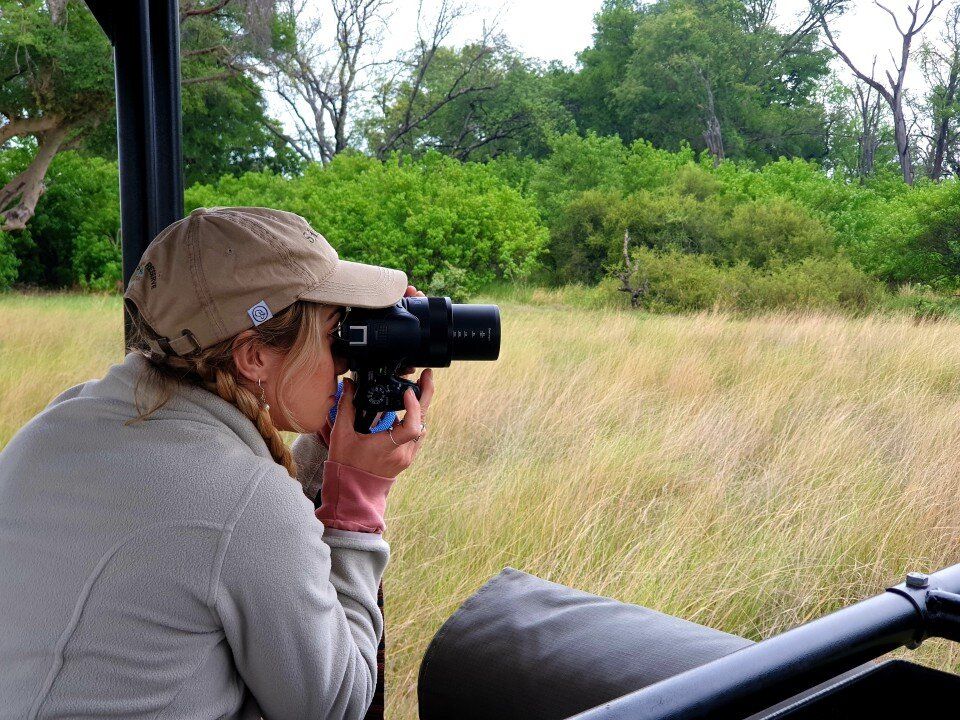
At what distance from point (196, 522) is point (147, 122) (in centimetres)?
100

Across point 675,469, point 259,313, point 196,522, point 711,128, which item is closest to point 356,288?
point 259,313

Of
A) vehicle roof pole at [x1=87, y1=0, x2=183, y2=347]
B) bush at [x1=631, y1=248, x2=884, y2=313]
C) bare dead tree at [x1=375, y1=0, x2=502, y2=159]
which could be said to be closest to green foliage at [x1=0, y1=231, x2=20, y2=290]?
bare dead tree at [x1=375, y1=0, x2=502, y2=159]

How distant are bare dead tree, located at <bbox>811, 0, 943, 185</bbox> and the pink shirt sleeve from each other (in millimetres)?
4765

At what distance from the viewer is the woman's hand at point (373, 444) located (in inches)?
29.4

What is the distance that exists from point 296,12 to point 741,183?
3080 millimetres

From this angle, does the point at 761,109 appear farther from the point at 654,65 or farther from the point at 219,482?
the point at 219,482

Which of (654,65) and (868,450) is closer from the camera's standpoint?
(868,450)

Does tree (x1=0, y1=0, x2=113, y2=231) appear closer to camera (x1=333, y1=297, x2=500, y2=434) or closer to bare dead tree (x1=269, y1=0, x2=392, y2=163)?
bare dead tree (x1=269, y1=0, x2=392, y2=163)

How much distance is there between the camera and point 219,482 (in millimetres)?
581

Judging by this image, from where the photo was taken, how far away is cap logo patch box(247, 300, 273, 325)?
0.66 m

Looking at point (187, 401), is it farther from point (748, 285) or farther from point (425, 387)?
point (748, 285)

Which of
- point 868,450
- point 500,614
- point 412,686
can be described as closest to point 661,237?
point 868,450

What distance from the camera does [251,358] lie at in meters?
0.68


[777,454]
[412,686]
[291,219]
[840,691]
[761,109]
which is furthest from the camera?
[761,109]
